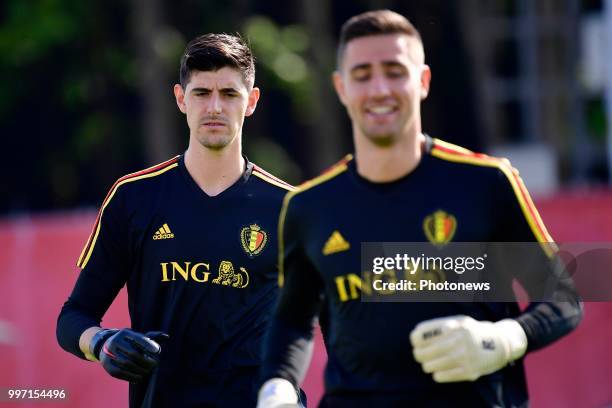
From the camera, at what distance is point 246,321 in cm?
561

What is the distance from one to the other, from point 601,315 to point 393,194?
21.2 feet

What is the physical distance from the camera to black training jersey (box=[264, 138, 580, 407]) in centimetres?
414

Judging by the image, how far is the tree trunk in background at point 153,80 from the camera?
68.6 feet

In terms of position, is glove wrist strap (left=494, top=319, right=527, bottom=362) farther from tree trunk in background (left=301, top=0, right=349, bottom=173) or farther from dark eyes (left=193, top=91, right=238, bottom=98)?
tree trunk in background (left=301, top=0, right=349, bottom=173)

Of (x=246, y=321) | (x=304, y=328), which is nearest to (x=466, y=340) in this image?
(x=304, y=328)

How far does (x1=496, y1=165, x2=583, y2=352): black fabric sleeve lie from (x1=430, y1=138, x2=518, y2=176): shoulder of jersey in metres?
0.02

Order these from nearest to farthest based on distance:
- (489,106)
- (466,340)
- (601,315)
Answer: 1. (466,340)
2. (601,315)
3. (489,106)

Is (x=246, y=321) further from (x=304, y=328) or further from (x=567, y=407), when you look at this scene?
(x=567, y=407)

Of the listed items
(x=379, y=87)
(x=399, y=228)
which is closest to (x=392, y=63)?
(x=379, y=87)

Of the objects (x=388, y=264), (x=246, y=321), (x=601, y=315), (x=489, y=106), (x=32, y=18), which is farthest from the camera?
(x=489, y=106)

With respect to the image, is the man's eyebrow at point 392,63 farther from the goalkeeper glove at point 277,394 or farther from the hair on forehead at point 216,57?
the hair on forehead at point 216,57

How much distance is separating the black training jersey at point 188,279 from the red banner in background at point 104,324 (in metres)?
4.34

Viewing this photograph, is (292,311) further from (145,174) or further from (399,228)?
(145,174)

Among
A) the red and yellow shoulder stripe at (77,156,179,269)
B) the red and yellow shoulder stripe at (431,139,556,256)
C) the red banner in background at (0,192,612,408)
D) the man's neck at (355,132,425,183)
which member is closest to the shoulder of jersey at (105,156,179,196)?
the red and yellow shoulder stripe at (77,156,179,269)
